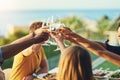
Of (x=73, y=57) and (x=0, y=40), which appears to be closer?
(x=73, y=57)

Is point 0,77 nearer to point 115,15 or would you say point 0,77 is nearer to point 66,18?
point 66,18

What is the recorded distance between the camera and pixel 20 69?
3.15 m

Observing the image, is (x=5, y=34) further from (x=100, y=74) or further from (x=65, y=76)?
(x=100, y=74)

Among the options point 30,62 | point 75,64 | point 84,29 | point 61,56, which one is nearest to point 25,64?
point 30,62

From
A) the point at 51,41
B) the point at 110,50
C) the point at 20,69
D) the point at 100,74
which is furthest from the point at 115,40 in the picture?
the point at 20,69

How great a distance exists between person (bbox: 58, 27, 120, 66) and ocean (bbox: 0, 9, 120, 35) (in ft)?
0.42

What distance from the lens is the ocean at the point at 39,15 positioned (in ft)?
10.0

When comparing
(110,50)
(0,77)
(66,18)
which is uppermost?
(66,18)

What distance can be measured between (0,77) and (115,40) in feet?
2.92

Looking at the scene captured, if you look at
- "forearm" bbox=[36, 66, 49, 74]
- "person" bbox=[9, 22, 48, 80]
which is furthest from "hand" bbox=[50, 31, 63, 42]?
"forearm" bbox=[36, 66, 49, 74]

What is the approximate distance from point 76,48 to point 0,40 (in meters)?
0.59

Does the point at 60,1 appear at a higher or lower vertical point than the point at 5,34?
higher

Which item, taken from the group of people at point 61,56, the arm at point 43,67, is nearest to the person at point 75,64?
the group of people at point 61,56

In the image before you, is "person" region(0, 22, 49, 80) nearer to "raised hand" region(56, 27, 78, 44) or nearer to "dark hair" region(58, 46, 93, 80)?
"raised hand" region(56, 27, 78, 44)
